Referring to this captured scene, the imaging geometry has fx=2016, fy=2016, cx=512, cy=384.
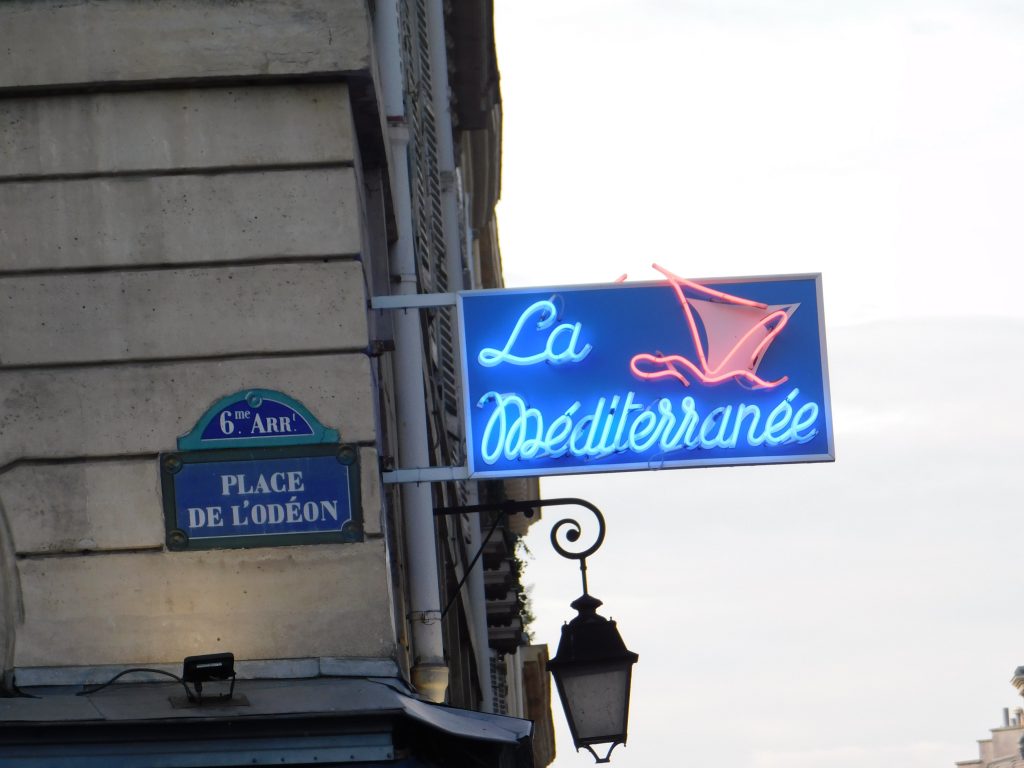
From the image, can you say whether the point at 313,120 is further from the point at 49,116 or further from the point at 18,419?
the point at 18,419

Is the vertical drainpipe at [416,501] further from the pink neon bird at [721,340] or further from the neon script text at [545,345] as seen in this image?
the pink neon bird at [721,340]

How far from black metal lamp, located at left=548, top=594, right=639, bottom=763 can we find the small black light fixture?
7.60ft

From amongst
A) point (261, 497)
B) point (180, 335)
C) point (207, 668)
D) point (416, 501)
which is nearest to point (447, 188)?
point (416, 501)

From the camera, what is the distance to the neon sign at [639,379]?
918cm

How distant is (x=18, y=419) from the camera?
28.8 feet

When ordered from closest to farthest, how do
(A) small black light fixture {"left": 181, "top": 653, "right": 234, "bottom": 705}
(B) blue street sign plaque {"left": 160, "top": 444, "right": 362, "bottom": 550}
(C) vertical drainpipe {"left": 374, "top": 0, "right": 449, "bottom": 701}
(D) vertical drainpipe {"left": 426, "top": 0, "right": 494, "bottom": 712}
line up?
(A) small black light fixture {"left": 181, "top": 653, "right": 234, "bottom": 705} → (B) blue street sign plaque {"left": 160, "top": 444, "right": 362, "bottom": 550} → (C) vertical drainpipe {"left": 374, "top": 0, "right": 449, "bottom": 701} → (D) vertical drainpipe {"left": 426, "top": 0, "right": 494, "bottom": 712}

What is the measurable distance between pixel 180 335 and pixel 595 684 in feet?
8.59

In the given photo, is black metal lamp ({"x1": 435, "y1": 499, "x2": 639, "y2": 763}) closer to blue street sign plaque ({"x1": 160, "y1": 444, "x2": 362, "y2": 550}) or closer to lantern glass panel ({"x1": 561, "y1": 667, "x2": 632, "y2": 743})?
lantern glass panel ({"x1": 561, "y1": 667, "x2": 632, "y2": 743})

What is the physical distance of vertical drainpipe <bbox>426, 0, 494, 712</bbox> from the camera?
17.7 m

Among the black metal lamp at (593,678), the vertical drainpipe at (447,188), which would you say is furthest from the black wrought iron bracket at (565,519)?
the vertical drainpipe at (447,188)

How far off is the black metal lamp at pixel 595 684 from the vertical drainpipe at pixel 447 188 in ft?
25.8

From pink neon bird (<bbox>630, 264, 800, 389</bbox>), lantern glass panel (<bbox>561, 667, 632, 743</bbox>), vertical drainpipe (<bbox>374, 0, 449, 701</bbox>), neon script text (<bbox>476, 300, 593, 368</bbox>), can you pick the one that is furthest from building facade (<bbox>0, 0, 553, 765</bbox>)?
pink neon bird (<bbox>630, 264, 800, 389</bbox>)

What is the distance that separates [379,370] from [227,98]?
1.64m

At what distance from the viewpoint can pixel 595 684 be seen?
381 inches
